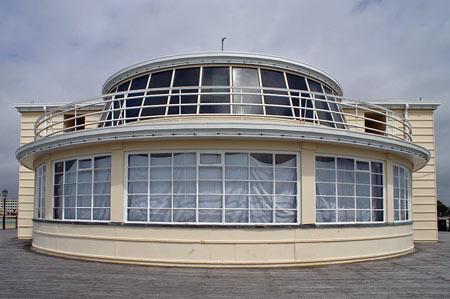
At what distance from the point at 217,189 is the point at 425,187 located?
13289 millimetres

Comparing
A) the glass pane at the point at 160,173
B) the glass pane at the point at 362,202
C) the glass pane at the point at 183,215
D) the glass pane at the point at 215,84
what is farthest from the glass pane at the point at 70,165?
the glass pane at the point at 362,202

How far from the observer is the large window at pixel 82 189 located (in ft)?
37.3

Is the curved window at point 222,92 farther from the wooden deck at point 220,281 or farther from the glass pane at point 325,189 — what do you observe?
the wooden deck at point 220,281

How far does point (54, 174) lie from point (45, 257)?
2.66m

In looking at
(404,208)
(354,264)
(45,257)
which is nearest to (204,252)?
(354,264)

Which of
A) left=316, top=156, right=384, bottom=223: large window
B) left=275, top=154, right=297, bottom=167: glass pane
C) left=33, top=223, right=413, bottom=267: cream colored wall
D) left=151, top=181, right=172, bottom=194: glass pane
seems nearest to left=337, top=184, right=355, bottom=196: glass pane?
left=316, top=156, right=384, bottom=223: large window

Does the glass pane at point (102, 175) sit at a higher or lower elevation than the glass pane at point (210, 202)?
higher

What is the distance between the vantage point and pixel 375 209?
39.8 feet

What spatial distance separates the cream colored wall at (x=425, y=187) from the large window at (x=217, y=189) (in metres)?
11.2

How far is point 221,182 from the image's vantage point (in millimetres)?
10430

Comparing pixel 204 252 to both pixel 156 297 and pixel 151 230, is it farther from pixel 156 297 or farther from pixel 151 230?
pixel 156 297

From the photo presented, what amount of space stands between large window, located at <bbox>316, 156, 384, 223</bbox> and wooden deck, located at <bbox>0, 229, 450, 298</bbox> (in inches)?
56.3

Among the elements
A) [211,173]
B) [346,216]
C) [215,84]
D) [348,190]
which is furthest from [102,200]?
[348,190]

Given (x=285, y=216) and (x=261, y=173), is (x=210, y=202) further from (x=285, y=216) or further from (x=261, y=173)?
(x=285, y=216)
